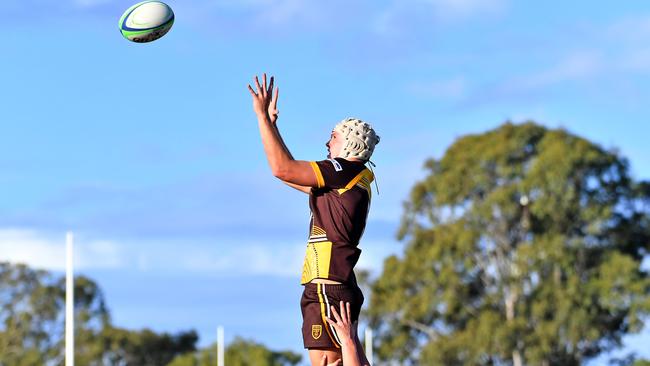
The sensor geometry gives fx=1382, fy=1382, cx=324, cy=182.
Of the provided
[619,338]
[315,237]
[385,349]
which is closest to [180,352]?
[385,349]

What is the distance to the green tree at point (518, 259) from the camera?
49562 millimetres

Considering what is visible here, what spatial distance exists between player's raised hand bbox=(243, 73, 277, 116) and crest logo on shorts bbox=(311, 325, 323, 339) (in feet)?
5.02

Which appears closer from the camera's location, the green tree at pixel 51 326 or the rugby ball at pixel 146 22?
the rugby ball at pixel 146 22

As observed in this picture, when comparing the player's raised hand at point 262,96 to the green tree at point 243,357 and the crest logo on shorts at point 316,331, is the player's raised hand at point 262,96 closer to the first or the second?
the crest logo on shorts at point 316,331

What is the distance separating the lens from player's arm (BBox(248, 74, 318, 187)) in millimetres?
8906

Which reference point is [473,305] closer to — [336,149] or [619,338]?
[619,338]

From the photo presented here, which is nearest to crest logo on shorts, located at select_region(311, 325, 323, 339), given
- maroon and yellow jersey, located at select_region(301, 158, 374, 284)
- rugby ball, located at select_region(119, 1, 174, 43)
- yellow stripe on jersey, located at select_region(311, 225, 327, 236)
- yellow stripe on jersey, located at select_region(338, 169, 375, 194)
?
maroon and yellow jersey, located at select_region(301, 158, 374, 284)

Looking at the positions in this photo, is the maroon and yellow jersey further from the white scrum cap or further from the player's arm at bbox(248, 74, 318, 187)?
the player's arm at bbox(248, 74, 318, 187)

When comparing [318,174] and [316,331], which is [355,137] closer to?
[318,174]

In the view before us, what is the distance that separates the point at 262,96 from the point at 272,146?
35cm

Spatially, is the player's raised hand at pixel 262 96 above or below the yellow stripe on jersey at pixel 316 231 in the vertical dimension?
above

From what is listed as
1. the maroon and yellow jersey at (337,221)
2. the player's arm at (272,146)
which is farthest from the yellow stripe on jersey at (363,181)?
the player's arm at (272,146)

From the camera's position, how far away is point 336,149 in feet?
31.3

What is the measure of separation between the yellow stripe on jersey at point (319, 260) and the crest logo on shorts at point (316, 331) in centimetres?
34
